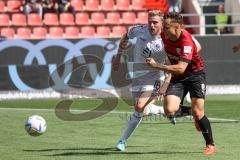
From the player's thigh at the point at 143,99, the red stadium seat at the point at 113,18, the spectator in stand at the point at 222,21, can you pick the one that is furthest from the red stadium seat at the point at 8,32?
the player's thigh at the point at 143,99

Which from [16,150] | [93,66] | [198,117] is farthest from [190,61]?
[93,66]

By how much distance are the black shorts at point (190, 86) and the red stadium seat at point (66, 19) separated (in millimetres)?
15522

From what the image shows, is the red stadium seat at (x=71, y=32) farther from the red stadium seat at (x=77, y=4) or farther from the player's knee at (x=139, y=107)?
the player's knee at (x=139, y=107)

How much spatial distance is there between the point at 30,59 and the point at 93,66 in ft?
6.89

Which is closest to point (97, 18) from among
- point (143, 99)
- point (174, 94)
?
point (143, 99)

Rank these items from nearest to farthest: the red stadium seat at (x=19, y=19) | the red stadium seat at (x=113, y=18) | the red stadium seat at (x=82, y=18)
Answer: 1. the red stadium seat at (x=19, y=19)
2. the red stadium seat at (x=82, y=18)
3. the red stadium seat at (x=113, y=18)

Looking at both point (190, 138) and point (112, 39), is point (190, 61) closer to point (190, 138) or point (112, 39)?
point (190, 138)

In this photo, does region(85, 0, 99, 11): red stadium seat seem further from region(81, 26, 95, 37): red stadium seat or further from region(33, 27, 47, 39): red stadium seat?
region(33, 27, 47, 39): red stadium seat

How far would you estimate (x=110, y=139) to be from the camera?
12734 millimetres

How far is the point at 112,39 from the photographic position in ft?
77.5

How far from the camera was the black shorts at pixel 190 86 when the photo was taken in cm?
1073

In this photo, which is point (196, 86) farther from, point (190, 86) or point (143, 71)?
point (143, 71)

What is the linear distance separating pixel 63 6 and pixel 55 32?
1302 millimetres

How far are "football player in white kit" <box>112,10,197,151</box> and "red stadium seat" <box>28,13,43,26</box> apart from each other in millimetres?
14151
